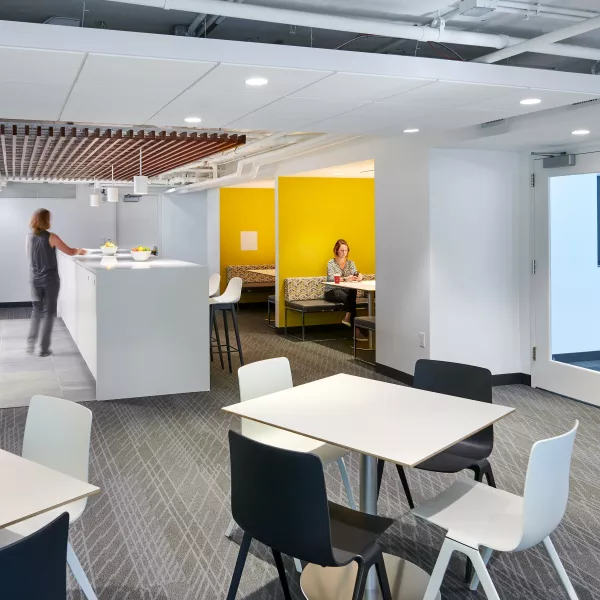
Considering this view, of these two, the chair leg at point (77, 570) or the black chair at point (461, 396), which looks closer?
the chair leg at point (77, 570)

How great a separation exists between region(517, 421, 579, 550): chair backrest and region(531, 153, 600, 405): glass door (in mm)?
3966

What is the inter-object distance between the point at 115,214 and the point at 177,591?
13694 millimetres

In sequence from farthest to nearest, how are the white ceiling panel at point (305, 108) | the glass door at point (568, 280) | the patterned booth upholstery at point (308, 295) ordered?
the patterned booth upholstery at point (308, 295)
the glass door at point (568, 280)
the white ceiling panel at point (305, 108)

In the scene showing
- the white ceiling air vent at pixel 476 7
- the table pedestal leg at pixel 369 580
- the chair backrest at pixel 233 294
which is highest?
the white ceiling air vent at pixel 476 7

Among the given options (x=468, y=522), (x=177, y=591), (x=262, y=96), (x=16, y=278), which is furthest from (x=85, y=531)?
(x=16, y=278)

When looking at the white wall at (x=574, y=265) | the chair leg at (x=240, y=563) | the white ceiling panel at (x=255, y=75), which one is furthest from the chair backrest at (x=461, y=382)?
the white wall at (x=574, y=265)

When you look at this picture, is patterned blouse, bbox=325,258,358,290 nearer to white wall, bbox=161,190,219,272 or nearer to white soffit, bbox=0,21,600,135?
white soffit, bbox=0,21,600,135

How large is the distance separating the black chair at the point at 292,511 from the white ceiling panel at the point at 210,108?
8.64 ft

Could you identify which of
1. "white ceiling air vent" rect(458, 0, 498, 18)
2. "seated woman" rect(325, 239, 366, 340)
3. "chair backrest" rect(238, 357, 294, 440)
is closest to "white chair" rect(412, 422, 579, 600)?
"chair backrest" rect(238, 357, 294, 440)

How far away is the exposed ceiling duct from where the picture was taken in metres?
3.39

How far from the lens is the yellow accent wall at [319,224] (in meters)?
10.3

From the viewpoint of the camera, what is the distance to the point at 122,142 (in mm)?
7430

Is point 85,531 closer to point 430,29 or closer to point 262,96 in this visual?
point 262,96

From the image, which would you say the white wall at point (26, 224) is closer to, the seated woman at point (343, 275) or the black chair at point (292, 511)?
the seated woman at point (343, 275)
